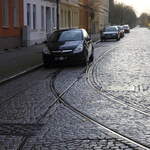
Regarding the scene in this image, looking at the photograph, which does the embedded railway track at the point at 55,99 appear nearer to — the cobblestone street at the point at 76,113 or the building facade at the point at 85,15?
the cobblestone street at the point at 76,113

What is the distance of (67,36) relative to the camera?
21938mm

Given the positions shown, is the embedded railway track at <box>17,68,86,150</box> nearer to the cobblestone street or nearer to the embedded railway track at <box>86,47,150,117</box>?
the cobblestone street

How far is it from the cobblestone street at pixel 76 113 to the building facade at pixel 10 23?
46.3ft

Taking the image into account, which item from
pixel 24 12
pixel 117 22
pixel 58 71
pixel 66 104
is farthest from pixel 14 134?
pixel 117 22

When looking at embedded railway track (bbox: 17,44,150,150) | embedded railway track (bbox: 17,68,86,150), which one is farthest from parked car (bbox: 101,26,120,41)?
embedded railway track (bbox: 17,44,150,150)

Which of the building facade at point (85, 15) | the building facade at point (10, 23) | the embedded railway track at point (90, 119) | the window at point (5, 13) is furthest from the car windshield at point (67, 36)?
the building facade at point (85, 15)

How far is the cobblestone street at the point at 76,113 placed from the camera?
7.39 metres

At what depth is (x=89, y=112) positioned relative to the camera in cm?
984

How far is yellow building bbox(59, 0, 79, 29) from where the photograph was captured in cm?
5156

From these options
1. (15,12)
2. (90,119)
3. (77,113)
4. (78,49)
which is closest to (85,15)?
(15,12)

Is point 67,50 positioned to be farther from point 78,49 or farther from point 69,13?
point 69,13

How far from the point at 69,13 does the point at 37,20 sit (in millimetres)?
17050

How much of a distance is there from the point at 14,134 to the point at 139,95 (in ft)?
15.7

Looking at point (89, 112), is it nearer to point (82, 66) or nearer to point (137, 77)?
point (137, 77)
